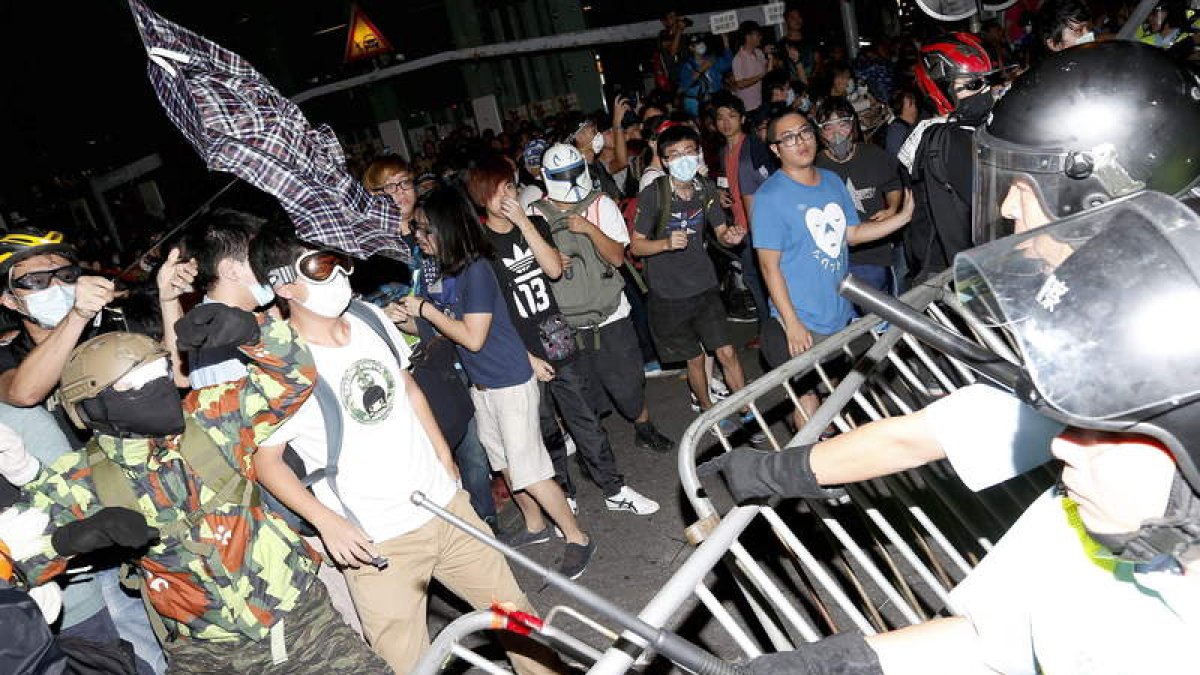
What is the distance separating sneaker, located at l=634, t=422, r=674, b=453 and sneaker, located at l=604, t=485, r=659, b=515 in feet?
2.22

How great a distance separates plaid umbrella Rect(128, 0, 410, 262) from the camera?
318 cm

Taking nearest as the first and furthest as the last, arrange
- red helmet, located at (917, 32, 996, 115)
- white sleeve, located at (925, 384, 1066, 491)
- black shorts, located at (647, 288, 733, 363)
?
white sleeve, located at (925, 384, 1066, 491) < red helmet, located at (917, 32, 996, 115) < black shorts, located at (647, 288, 733, 363)

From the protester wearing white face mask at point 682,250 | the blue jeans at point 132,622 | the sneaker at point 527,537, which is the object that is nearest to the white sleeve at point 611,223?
the protester wearing white face mask at point 682,250

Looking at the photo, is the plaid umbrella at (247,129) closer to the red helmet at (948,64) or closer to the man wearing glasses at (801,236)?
the man wearing glasses at (801,236)

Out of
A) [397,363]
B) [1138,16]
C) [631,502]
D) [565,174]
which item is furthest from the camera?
[565,174]

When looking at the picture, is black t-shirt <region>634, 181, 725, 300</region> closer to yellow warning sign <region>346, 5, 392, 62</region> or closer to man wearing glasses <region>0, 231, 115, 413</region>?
man wearing glasses <region>0, 231, 115, 413</region>

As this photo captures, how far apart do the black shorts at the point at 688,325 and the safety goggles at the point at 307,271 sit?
3.08 meters

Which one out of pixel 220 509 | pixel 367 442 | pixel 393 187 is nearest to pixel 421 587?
pixel 367 442

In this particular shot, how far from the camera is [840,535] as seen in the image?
2.55m

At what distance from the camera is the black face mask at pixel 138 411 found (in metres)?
2.54

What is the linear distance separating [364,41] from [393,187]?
61.1ft

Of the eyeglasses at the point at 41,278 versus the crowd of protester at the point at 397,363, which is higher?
the eyeglasses at the point at 41,278

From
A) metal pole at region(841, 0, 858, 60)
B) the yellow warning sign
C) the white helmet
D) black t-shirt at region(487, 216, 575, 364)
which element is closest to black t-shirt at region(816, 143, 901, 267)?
the white helmet

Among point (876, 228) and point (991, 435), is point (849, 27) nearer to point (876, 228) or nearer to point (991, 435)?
point (876, 228)
